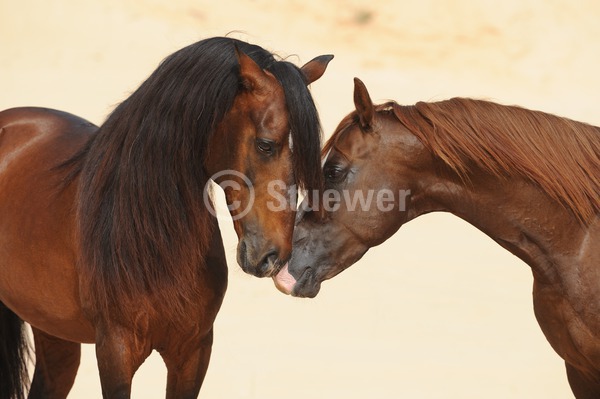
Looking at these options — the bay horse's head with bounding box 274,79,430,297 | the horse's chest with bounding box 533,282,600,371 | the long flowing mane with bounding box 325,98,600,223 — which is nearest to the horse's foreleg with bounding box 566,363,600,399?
the horse's chest with bounding box 533,282,600,371

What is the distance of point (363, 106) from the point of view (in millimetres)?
4035

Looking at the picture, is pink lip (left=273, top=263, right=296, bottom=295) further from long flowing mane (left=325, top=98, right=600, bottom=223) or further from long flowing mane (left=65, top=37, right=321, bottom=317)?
long flowing mane (left=325, top=98, right=600, bottom=223)

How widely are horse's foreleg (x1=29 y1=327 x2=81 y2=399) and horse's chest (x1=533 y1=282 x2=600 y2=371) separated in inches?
104

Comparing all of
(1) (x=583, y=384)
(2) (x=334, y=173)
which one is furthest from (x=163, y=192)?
(1) (x=583, y=384)

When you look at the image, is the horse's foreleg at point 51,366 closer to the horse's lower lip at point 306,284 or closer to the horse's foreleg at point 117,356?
the horse's foreleg at point 117,356

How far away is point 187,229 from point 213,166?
0.29 m

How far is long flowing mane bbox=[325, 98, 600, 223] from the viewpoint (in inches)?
158

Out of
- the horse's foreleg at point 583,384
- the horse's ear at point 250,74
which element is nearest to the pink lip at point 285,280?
the horse's ear at point 250,74

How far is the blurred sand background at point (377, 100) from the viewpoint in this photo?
278 inches

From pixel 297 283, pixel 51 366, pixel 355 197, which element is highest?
pixel 355 197

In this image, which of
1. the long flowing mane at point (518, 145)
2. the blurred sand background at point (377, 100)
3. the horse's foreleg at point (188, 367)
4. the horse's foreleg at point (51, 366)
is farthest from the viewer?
the blurred sand background at point (377, 100)

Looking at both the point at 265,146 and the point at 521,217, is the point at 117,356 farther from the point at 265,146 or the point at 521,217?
the point at 521,217

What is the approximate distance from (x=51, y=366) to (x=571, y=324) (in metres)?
2.86

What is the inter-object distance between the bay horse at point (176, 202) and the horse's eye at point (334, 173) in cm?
32
